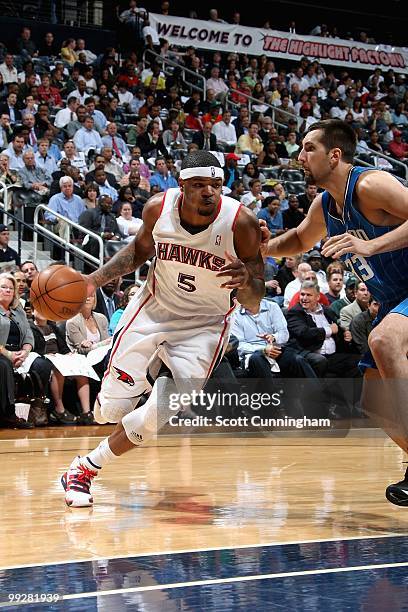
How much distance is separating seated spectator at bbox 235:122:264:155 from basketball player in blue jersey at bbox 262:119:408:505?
1118cm

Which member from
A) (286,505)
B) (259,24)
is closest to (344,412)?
(286,505)

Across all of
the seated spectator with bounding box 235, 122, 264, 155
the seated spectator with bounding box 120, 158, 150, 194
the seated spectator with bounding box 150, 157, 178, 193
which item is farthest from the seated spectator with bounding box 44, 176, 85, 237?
the seated spectator with bounding box 235, 122, 264, 155

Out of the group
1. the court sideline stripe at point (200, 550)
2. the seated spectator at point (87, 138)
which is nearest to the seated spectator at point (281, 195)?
the seated spectator at point (87, 138)

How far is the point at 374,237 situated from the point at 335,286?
5.89 metres

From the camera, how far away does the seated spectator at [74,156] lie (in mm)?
12336

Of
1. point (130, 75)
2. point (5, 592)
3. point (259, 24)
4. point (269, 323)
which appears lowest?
point (5, 592)

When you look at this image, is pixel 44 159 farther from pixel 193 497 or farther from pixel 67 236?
pixel 193 497

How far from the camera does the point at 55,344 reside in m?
8.62

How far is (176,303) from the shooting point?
480 cm

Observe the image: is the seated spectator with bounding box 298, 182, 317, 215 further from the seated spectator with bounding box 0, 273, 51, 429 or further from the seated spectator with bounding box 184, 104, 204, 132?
the seated spectator with bounding box 0, 273, 51, 429

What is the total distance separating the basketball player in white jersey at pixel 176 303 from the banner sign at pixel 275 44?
575 inches

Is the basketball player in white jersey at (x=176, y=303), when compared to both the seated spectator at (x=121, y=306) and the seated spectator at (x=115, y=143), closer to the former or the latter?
the seated spectator at (x=121, y=306)

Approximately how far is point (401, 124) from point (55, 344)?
1262cm

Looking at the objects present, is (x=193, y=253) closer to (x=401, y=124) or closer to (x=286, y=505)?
(x=286, y=505)
